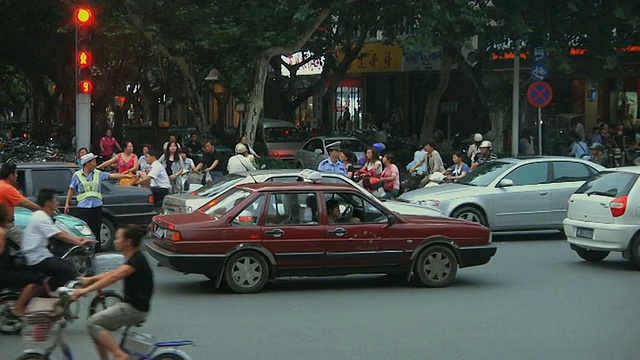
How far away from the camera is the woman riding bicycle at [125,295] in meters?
7.23

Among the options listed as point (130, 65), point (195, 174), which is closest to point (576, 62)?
point (195, 174)

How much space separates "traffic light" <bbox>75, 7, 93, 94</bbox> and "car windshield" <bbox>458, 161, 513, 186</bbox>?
23.9 feet

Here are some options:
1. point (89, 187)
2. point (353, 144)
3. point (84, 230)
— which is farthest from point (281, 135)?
point (84, 230)

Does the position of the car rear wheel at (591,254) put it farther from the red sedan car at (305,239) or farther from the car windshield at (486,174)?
the red sedan car at (305,239)

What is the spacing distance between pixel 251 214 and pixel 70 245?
2184 millimetres

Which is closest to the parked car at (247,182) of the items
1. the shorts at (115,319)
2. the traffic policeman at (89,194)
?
the traffic policeman at (89,194)

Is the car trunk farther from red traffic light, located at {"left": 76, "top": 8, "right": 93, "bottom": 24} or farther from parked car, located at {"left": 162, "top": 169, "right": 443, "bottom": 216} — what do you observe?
red traffic light, located at {"left": 76, "top": 8, "right": 93, "bottom": 24}

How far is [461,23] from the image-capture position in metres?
26.2

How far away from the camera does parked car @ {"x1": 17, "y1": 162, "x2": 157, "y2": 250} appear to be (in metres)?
15.5

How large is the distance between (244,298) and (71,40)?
1113 inches

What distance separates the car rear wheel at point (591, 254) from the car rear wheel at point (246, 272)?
5.61m

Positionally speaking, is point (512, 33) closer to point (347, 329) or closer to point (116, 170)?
point (116, 170)

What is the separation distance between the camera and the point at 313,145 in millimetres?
31016

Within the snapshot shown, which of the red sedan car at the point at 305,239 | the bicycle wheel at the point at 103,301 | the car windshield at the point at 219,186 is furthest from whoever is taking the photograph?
the car windshield at the point at 219,186
